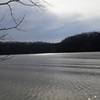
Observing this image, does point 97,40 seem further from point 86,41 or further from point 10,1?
point 10,1

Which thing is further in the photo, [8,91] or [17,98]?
[8,91]

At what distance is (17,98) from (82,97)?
365cm

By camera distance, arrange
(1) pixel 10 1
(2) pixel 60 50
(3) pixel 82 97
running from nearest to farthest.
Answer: (1) pixel 10 1 < (3) pixel 82 97 < (2) pixel 60 50

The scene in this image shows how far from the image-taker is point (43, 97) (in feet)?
59.4

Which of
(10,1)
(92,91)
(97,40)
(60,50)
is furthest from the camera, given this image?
(60,50)

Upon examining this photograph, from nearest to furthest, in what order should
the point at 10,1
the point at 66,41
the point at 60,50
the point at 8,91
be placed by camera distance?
the point at 10,1 → the point at 8,91 → the point at 66,41 → the point at 60,50

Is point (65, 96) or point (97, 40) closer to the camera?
point (65, 96)

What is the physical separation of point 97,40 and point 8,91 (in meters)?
82.3

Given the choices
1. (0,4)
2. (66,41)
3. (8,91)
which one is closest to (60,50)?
(66,41)

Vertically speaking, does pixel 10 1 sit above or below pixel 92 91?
→ above

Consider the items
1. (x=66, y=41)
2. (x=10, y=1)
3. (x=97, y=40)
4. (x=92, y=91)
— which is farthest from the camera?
(x=66, y=41)

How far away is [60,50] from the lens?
123500mm

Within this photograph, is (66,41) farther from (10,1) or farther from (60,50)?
(10,1)

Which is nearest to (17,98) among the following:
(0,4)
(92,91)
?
(92,91)
